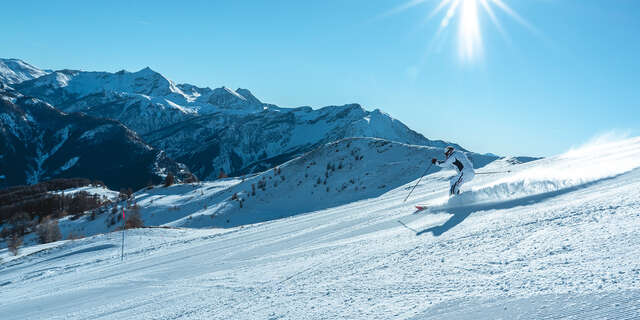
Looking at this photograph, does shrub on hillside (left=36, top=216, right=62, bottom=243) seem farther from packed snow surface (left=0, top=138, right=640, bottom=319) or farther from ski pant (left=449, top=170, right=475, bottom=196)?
ski pant (left=449, top=170, right=475, bottom=196)

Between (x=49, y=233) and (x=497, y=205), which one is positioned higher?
(x=49, y=233)

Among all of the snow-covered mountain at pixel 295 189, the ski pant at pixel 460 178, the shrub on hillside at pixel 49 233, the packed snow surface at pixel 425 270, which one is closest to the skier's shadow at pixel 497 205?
the packed snow surface at pixel 425 270

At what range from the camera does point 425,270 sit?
423cm

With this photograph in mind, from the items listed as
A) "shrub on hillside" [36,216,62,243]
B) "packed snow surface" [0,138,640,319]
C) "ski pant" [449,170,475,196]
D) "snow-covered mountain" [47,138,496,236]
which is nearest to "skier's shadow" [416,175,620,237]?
"packed snow surface" [0,138,640,319]

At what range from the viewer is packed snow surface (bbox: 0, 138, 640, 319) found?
310 centimetres

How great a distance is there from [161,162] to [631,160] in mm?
195275

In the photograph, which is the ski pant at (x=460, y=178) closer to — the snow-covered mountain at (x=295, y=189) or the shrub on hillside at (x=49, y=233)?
the snow-covered mountain at (x=295, y=189)

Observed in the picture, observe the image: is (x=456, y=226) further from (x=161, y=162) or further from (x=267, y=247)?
(x=161, y=162)

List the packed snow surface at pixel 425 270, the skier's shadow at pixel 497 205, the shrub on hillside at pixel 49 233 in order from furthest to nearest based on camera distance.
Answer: the shrub on hillside at pixel 49 233 < the skier's shadow at pixel 497 205 < the packed snow surface at pixel 425 270

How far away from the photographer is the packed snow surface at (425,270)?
3098 mm

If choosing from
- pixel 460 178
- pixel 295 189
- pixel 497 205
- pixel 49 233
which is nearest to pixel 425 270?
pixel 497 205

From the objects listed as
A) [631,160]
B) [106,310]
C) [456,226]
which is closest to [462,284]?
[456,226]

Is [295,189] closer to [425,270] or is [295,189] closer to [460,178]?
[460,178]

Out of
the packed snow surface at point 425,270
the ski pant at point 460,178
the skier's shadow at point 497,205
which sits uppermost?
the ski pant at point 460,178
